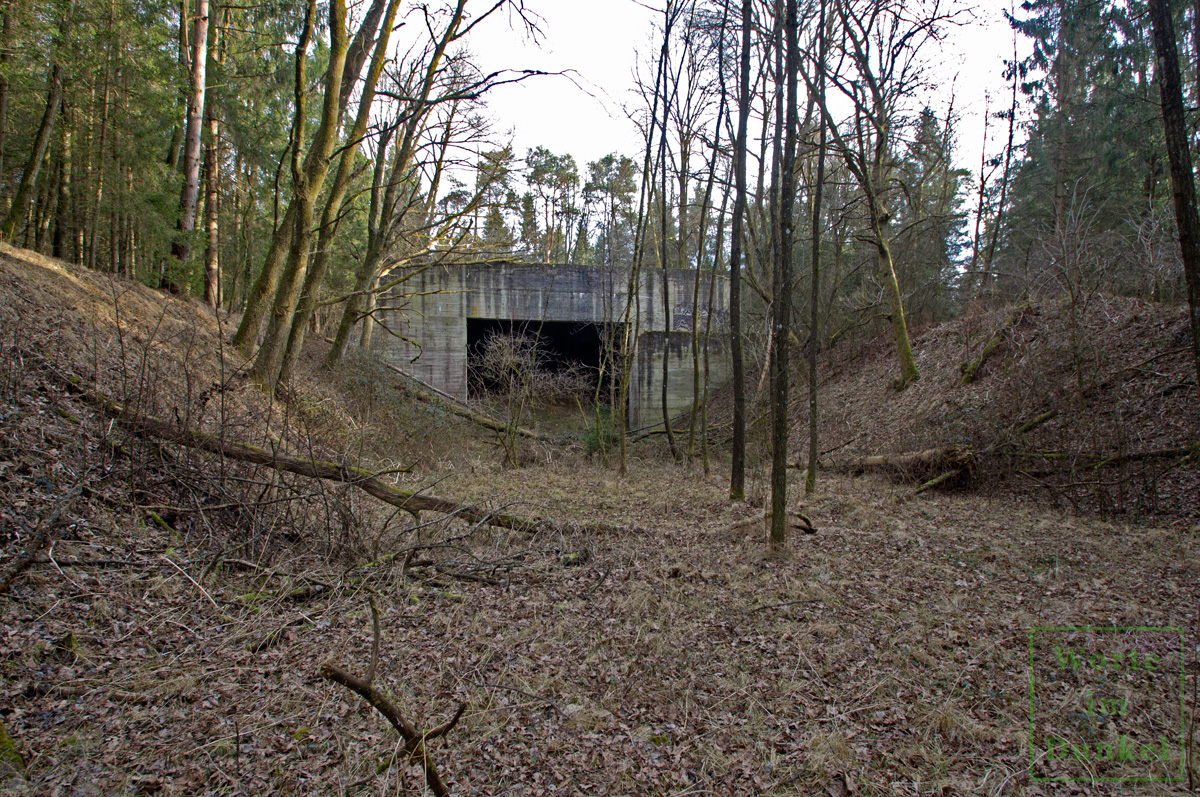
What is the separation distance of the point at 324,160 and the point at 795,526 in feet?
29.1

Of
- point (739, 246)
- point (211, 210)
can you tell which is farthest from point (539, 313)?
point (739, 246)

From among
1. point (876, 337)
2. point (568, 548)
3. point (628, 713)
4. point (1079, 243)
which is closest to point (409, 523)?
point (568, 548)

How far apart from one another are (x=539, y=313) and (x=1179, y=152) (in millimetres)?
18611

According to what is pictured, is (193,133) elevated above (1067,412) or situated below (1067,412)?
above

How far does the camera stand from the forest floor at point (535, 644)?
107 inches

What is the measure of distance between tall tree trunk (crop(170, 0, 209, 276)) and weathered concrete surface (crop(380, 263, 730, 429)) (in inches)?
365

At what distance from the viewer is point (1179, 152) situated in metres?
5.90

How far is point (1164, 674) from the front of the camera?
3.57 meters

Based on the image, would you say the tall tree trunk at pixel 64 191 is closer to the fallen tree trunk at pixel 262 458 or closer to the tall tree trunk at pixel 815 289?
the fallen tree trunk at pixel 262 458

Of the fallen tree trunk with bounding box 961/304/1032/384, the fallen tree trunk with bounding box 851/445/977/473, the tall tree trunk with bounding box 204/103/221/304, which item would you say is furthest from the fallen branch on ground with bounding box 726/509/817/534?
the tall tree trunk with bounding box 204/103/221/304

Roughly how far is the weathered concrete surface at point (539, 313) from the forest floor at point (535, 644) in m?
15.3

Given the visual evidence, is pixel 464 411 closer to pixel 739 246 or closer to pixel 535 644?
pixel 739 246

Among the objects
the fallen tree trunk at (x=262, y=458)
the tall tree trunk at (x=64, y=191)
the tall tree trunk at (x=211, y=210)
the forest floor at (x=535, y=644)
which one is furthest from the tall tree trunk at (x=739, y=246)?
the tall tree trunk at (x=64, y=191)

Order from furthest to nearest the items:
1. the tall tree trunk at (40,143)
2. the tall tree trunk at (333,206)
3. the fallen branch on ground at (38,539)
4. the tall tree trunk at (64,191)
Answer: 1. the tall tree trunk at (64,191)
2. the tall tree trunk at (40,143)
3. the tall tree trunk at (333,206)
4. the fallen branch on ground at (38,539)
